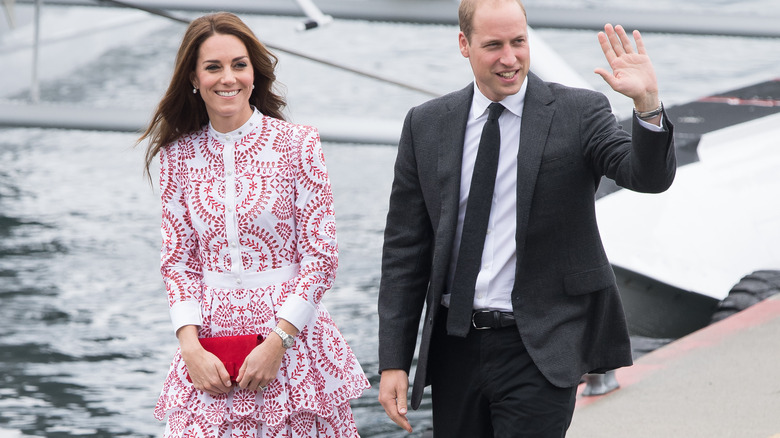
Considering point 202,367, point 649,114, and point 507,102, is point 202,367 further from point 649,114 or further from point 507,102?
point 649,114

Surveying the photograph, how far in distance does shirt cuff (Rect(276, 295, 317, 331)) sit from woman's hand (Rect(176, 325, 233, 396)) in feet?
0.63

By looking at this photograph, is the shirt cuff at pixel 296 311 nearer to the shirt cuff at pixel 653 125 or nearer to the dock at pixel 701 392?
the shirt cuff at pixel 653 125

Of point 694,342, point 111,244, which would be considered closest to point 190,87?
point 694,342

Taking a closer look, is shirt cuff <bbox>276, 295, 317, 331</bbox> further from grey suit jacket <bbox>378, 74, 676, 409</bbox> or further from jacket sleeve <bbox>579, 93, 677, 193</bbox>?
jacket sleeve <bbox>579, 93, 677, 193</bbox>

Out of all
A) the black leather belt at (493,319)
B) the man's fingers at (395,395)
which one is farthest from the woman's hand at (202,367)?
the black leather belt at (493,319)

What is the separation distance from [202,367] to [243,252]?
297 mm

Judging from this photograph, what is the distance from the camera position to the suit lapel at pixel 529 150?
8.68ft

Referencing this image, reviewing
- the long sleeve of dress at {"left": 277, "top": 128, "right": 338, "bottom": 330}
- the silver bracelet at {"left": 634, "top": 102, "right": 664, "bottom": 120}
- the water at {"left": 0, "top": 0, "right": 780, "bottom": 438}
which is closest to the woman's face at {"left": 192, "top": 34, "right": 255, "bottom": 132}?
the long sleeve of dress at {"left": 277, "top": 128, "right": 338, "bottom": 330}

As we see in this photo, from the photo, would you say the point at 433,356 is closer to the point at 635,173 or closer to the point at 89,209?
the point at 635,173

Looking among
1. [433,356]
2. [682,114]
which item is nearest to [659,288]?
[682,114]

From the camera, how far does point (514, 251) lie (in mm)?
2699

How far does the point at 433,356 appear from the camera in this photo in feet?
9.26

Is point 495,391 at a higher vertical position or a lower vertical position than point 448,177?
lower

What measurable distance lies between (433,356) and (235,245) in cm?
56
